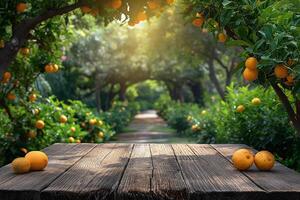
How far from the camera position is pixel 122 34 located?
86.4ft

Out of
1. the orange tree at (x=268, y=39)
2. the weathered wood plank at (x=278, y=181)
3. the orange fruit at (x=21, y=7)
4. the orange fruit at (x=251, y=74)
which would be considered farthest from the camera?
the orange fruit at (x=21, y=7)

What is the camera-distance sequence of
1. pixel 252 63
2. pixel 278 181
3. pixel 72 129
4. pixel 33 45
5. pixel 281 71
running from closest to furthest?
pixel 278 181, pixel 281 71, pixel 252 63, pixel 33 45, pixel 72 129

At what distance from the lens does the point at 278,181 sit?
2.41m

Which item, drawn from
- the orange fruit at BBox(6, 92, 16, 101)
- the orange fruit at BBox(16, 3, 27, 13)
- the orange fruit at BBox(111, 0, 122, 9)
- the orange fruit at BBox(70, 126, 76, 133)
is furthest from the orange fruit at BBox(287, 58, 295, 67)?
the orange fruit at BBox(70, 126, 76, 133)

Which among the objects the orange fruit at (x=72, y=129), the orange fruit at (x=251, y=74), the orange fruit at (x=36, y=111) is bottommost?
the orange fruit at (x=72, y=129)

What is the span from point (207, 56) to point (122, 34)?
797 cm

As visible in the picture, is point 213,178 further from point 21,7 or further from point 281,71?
point 21,7

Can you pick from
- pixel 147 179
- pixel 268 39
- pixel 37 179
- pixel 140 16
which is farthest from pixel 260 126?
pixel 37 179

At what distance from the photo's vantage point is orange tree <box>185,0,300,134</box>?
2688 mm

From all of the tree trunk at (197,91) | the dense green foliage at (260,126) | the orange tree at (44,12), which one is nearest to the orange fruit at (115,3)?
the orange tree at (44,12)

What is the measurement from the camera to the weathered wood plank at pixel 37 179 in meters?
2.21

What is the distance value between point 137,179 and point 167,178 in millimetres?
167

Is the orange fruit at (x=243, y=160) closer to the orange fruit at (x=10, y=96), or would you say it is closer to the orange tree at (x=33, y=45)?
the orange tree at (x=33, y=45)

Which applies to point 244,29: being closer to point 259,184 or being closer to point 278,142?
point 259,184
